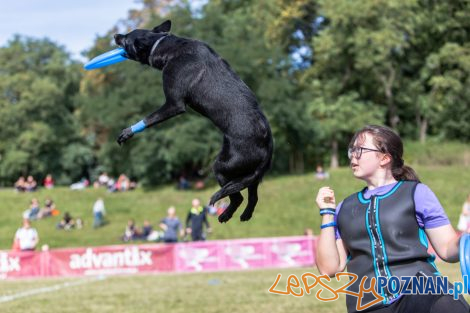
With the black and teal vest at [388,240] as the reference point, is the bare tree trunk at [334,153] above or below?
above

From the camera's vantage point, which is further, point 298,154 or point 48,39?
point 48,39

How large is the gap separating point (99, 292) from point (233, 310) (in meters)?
4.12

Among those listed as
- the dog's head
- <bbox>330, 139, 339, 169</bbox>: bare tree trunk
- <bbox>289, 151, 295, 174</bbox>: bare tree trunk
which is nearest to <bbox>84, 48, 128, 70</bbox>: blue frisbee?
the dog's head

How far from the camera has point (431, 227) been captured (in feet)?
11.8

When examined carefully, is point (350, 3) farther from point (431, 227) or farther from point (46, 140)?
point (431, 227)

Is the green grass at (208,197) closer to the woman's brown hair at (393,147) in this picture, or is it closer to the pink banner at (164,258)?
the pink banner at (164,258)

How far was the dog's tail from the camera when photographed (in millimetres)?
4102

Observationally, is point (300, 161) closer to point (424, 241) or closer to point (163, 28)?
point (163, 28)

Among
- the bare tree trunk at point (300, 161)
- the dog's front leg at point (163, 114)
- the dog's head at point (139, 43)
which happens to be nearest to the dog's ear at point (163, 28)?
the dog's head at point (139, 43)

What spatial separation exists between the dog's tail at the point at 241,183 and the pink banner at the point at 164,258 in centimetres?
1481

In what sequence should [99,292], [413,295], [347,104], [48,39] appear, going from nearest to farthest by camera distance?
[413,295] → [99,292] → [347,104] → [48,39]

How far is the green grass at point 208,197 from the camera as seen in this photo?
103 ft

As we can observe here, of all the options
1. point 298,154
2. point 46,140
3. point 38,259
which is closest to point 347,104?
point 298,154

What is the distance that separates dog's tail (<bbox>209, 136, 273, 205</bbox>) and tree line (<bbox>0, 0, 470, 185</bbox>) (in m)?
33.4
